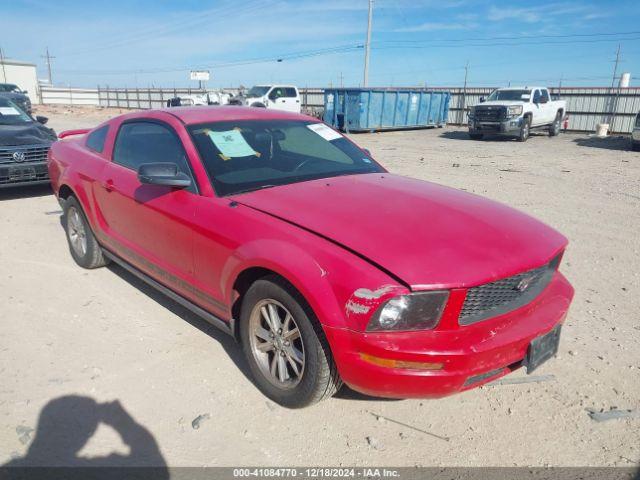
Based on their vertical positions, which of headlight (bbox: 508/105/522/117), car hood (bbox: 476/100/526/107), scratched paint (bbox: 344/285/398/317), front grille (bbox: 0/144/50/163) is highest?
car hood (bbox: 476/100/526/107)

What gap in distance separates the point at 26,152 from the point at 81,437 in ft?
21.1

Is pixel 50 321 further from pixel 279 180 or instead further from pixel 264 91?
pixel 264 91

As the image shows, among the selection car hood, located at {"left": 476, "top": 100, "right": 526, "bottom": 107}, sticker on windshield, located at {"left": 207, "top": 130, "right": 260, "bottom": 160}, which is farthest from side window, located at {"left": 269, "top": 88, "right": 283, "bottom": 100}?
sticker on windshield, located at {"left": 207, "top": 130, "right": 260, "bottom": 160}

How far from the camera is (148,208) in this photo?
3.48m

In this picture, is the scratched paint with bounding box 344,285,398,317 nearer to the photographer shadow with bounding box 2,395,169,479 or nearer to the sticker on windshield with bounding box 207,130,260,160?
the photographer shadow with bounding box 2,395,169,479

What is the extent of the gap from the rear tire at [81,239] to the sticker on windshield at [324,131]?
2.31 meters

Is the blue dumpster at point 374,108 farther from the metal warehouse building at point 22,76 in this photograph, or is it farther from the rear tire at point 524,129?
the metal warehouse building at point 22,76

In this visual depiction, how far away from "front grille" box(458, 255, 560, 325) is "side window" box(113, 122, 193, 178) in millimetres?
1957

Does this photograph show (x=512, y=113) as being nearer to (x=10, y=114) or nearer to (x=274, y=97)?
A: (x=274, y=97)

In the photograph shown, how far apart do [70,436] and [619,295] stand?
433 centimetres

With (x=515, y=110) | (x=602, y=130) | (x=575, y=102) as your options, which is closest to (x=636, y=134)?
(x=515, y=110)

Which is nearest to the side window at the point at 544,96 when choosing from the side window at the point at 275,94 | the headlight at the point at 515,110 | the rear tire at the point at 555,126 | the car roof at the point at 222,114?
the rear tire at the point at 555,126

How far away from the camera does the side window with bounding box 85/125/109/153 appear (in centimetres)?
440

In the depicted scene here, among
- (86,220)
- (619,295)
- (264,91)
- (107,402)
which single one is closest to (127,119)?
(86,220)
